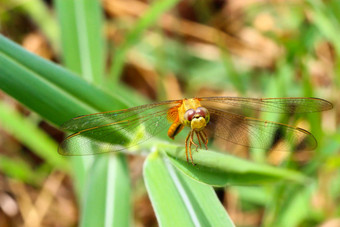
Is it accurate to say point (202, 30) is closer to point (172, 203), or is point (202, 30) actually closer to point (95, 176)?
point (95, 176)

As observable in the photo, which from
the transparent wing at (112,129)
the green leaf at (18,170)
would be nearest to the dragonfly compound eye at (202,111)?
the transparent wing at (112,129)

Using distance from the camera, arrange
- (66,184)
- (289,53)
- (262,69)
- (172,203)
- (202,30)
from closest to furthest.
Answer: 1. (172,203)
2. (289,53)
3. (66,184)
4. (262,69)
5. (202,30)

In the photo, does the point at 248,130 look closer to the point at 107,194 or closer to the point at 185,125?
the point at 185,125

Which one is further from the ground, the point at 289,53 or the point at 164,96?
the point at 164,96

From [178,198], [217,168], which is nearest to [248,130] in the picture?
[217,168]

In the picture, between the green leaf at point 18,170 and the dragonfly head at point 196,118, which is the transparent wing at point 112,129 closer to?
the dragonfly head at point 196,118

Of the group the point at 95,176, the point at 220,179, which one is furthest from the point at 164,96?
the point at 220,179

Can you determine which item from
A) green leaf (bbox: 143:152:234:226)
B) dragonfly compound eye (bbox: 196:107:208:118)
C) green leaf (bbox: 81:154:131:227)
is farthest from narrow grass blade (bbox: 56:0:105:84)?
green leaf (bbox: 143:152:234:226)

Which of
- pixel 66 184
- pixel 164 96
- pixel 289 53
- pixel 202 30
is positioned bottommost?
pixel 66 184
